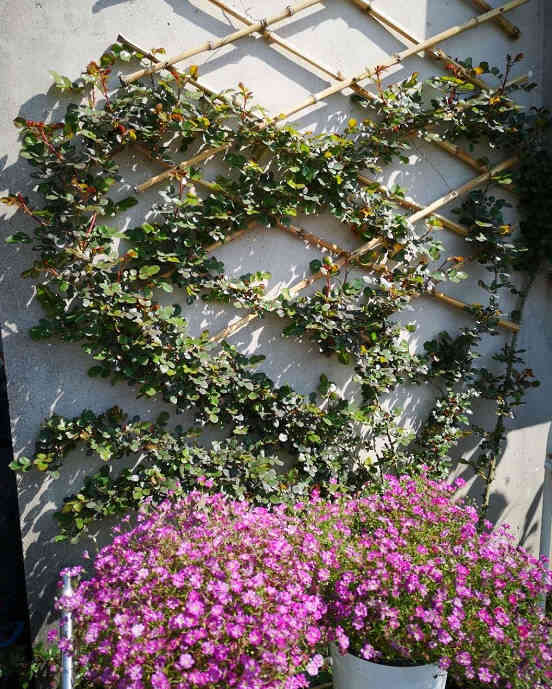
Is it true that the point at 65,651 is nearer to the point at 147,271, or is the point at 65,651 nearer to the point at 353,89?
the point at 147,271

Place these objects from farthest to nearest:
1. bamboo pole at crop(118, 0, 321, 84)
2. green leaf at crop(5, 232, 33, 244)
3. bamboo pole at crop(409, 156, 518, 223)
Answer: bamboo pole at crop(409, 156, 518, 223)
bamboo pole at crop(118, 0, 321, 84)
green leaf at crop(5, 232, 33, 244)

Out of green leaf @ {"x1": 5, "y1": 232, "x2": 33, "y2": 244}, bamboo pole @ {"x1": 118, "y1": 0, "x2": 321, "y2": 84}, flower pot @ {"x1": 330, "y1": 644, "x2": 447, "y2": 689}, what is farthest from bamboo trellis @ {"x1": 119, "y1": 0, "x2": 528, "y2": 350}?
flower pot @ {"x1": 330, "y1": 644, "x2": 447, "y2": 689}

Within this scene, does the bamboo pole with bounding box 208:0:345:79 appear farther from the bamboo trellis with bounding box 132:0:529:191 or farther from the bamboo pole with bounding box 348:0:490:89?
the bamboo pole with bounding box 348:0:490:89

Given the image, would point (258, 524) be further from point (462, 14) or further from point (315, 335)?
point (462, 14)

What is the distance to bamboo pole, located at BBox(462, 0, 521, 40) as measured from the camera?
2.62m

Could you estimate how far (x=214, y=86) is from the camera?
223 centimetres

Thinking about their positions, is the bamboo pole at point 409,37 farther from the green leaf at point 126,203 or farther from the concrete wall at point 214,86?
the green leaf at point 126,203

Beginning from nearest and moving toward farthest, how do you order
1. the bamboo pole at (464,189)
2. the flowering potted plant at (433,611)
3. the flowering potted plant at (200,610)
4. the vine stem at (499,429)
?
1. the flowering potted plant at (200,610)
2. the flowering potted plant at (433,611)
3. the bamboo pole at (464,189)
4. the vine stem at (499,429)

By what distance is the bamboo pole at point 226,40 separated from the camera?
210 centimetres

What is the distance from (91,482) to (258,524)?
2.29 feet

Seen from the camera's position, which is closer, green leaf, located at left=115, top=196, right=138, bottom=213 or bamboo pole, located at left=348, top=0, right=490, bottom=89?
green leaf, located at left=115, top=196, right=138, bottom=213

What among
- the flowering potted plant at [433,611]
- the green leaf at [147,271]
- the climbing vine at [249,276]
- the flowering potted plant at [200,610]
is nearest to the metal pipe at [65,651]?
the flowering potted plant at [200,610]

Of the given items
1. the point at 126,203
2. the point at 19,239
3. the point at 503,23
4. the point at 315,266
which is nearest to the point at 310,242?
the point at 315,266

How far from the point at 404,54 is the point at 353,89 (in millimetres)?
256
